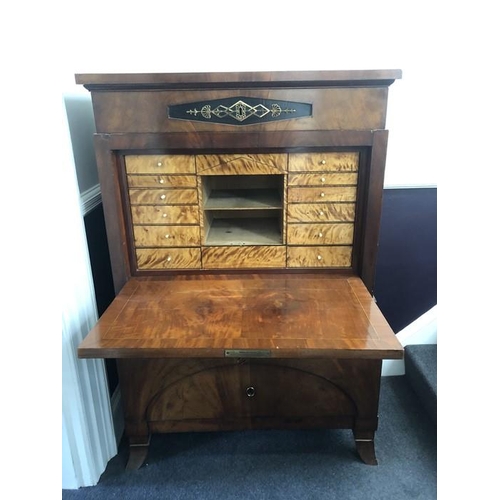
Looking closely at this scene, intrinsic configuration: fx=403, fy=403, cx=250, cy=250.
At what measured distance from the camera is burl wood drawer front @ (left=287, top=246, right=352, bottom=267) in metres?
1.24

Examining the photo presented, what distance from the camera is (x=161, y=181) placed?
46.1 inches

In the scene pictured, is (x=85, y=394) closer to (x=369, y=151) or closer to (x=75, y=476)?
(x=75, y=476)

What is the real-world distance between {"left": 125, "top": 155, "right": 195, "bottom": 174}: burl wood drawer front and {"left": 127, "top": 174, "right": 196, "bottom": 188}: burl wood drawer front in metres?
0.01

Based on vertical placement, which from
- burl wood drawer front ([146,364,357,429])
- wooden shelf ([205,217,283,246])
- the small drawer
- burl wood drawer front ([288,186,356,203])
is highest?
the small drawer

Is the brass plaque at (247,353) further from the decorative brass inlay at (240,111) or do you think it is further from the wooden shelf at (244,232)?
the decorative brass inlay at (240,111)

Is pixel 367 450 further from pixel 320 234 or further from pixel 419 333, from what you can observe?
pixel 320 234

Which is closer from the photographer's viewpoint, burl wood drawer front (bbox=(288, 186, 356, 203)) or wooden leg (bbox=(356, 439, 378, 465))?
burl wood drawer front (bbox=(288, 186, 356, 203))

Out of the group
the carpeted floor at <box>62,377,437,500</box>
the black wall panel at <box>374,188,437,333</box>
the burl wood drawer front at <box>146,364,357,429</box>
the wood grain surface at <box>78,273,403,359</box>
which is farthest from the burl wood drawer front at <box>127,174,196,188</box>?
the carpeted floor at <box>62,377,437,500</box>

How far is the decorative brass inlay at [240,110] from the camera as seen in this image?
3.51 feet

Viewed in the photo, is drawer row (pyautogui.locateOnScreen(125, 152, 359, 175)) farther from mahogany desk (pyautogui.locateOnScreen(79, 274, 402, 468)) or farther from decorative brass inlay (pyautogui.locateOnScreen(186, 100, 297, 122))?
mahogany desk (pyautogui.locateOnScreen(79, 274, 402, 468))

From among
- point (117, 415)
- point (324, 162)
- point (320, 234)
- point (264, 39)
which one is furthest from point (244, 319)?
point (264, 39)

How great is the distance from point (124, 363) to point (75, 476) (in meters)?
0.43

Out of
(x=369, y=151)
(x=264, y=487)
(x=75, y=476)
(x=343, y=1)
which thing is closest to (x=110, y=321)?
(x=75, y=476)

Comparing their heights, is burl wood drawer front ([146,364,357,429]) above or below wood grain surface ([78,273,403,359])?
below
